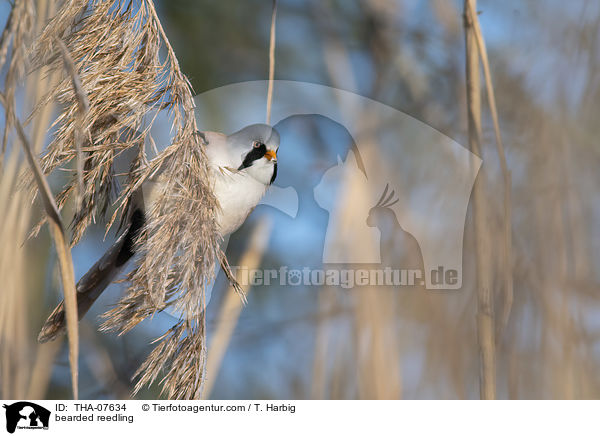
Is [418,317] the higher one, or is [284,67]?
[284,67]

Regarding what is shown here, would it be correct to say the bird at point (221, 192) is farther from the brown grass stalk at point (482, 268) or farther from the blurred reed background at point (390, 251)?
the brown grass stalk at point (482, 268)

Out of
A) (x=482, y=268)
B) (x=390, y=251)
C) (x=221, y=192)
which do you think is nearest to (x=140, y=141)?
(x=221, y=192)

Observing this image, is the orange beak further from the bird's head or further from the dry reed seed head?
the dry reed seed head

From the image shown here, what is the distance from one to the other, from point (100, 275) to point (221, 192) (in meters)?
0.32

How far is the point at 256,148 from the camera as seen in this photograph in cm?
115

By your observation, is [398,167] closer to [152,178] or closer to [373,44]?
[373,44]

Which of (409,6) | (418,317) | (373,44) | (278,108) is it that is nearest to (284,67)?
(278,108)

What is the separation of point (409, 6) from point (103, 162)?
91cm

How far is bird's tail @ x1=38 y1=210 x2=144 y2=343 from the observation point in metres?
0.98

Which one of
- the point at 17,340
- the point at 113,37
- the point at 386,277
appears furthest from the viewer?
the point at 386,277

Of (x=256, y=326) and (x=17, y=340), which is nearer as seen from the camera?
(x=17, y=340)

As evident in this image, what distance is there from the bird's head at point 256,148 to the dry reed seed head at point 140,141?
5.4 inches

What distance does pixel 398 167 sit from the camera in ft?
4.03

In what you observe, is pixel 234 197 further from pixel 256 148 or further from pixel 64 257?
pixel 64 257
